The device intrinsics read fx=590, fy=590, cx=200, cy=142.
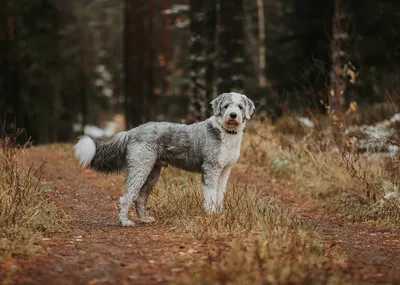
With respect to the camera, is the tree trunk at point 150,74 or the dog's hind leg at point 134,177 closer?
the dog's hind leg at point 134,177

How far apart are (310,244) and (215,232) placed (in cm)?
98

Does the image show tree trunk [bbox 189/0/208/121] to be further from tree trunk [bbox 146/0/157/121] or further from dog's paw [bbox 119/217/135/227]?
dog's paw [bbox 119/217/135/227]

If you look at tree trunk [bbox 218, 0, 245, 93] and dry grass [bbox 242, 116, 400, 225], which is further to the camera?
tree trunk [bbox 218, 0, 245, 93]

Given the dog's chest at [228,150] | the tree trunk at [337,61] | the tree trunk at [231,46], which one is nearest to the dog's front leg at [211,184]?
the dog's chest at [228,150]

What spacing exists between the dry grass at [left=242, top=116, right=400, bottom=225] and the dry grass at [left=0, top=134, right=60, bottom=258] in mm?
4400

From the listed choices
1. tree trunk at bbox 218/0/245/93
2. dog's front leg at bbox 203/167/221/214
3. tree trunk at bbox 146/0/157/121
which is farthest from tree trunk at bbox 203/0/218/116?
dog's front leg at bbox 203/167/221/214

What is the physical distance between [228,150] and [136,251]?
6.83 ft

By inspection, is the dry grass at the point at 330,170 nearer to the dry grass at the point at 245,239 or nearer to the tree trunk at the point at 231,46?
the dry grass at the point at 245,239

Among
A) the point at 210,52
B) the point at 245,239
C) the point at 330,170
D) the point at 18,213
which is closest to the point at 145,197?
the point at 18,213

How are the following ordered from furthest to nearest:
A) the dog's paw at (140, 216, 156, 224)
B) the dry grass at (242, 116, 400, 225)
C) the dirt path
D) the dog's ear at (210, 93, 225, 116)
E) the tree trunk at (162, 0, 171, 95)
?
the tree trunk at (162, 0, 171, 95), the dry grass at (242, 116, 400, 225), the dog's paw at (140, 216, 156, 224), the dog's ear at (210, 93, 225, 116), the dirt path

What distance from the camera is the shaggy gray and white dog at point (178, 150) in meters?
7.11

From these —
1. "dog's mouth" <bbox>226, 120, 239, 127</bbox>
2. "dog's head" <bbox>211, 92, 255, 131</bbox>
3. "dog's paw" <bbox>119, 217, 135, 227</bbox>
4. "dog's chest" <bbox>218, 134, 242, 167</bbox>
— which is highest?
"dog's head" <bbox>211, 92, 255, 131</bbox>

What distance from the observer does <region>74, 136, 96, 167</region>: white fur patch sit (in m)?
7.11

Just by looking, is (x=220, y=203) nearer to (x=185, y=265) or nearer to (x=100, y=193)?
(x=185, y=265)
